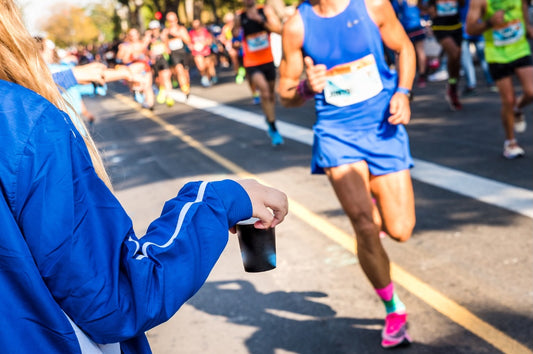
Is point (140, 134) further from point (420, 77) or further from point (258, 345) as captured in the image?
point (258, 345)

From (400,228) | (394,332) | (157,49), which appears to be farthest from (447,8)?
(157,49)

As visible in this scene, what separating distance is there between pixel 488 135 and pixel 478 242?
3.48m

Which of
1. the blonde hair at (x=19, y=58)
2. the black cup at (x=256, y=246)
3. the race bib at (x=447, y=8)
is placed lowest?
the race bib at (x=447, y=8)

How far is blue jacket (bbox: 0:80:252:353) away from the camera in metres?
1.06

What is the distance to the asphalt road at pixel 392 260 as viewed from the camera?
Answer: 11.8 ft

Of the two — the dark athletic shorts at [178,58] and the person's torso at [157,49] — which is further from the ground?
the person's torso at [157,49]

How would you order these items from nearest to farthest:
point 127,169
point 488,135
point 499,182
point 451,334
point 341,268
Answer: point 451,334, point 341,268, point 499,182, point 488,135, point 127,169

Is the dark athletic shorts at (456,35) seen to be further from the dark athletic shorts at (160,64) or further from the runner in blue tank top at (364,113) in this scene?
the dark athletic shorts at (160,64)

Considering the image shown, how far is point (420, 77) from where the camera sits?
12.6 metres

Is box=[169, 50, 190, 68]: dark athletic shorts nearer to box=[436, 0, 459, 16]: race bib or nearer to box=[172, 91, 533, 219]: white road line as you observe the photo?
box=[436, 0, 459, 16]: race bib

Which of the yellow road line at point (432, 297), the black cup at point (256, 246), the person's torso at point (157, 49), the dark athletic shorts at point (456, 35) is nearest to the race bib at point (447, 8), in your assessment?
the dark athletic shorts at point (456, 35)

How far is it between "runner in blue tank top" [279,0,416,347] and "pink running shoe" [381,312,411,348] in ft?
0.04

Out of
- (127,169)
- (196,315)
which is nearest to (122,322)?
(196,315)

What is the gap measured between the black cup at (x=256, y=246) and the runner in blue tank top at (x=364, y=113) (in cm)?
191
